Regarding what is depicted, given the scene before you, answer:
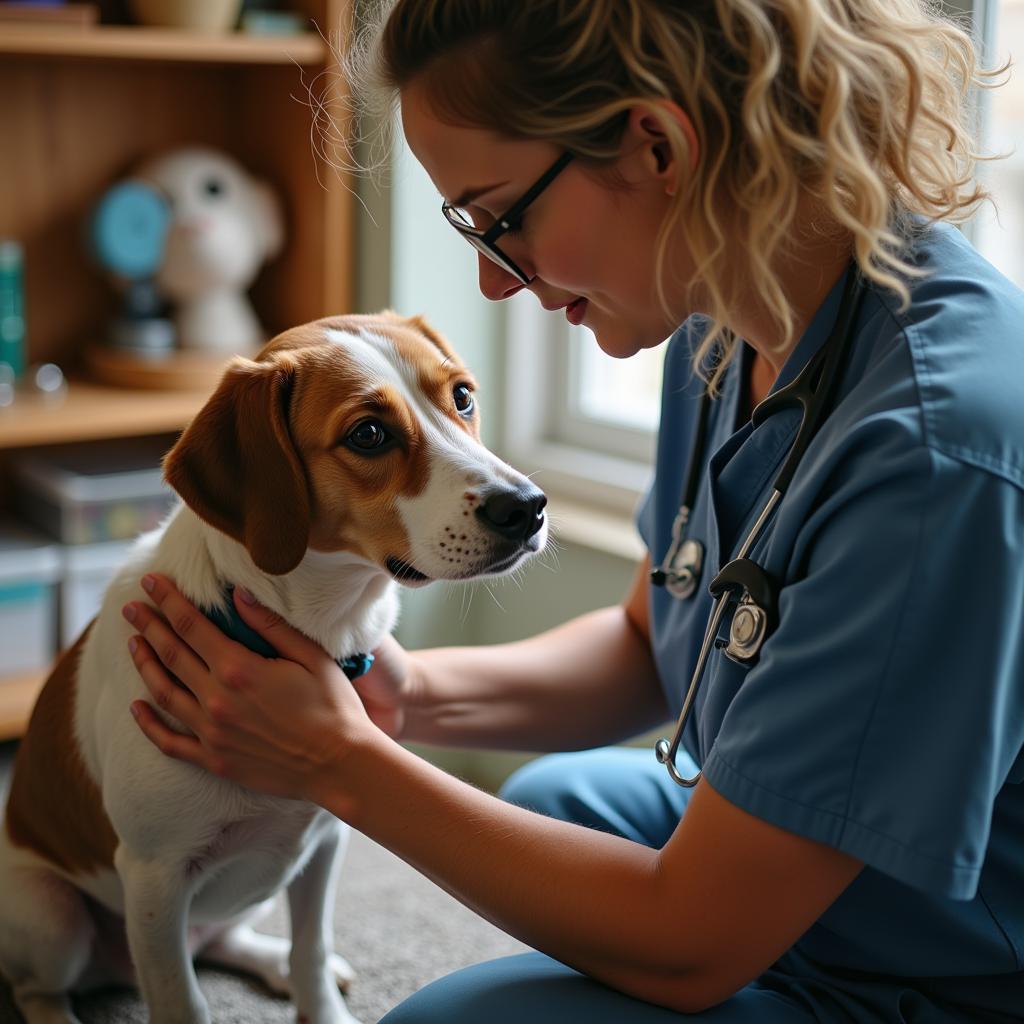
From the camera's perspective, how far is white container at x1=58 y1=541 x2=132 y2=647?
7.22ft

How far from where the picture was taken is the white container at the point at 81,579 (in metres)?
2.20

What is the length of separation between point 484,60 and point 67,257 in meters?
1.67

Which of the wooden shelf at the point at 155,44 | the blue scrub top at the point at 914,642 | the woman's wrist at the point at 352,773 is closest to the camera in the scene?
the blue scrub top at the point at 914,642

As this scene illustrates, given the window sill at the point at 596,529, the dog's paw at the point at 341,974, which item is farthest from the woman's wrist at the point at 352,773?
the window sill at the point at 596,529

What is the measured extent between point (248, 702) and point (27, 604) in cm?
120

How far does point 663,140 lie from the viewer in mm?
984

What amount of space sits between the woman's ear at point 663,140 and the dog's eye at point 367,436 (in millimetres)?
361

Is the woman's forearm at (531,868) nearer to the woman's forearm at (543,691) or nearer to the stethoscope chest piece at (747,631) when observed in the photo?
the stethoscope chest piece at (747,631)

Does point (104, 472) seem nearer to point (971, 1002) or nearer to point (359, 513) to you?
point (359, 513)

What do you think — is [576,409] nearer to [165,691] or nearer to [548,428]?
[548,428]

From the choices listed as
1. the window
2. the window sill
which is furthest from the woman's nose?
the window

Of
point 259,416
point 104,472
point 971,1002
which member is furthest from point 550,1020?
point 104,472

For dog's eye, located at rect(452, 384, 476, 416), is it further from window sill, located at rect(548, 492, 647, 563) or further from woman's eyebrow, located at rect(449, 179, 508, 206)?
window sill, located at rect(548, 492, 647, 563)

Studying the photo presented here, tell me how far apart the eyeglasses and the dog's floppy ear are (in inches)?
8.8
